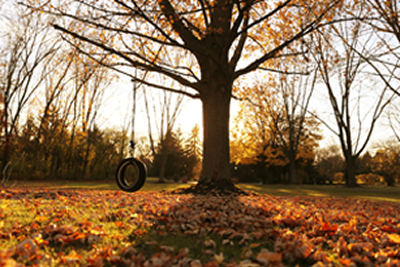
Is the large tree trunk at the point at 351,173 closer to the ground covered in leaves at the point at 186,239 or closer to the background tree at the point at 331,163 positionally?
the ground covered in leaves at the point at 186,239

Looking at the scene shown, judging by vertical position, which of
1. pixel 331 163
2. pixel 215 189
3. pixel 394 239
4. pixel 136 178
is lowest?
pixel 394 239

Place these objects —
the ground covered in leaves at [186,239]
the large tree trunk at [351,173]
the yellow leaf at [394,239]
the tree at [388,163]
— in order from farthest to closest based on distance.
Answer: the tree at [388,163] → the large tree trunk at [351,173] → the yellow leaf at [394,239] → the ground covered in leaves at [186,239]

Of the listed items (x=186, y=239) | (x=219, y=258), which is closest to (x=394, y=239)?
(x=219, y=258)

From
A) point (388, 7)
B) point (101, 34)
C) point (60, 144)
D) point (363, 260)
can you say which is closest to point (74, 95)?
point (60, 144)

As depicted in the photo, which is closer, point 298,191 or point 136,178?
point 136,178

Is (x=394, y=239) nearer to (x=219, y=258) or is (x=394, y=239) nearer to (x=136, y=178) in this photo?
(x=219, y=258)

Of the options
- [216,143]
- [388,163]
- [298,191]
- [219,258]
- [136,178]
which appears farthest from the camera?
[388,163]

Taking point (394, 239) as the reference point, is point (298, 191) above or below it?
below

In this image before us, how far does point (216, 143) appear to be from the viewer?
8531mm

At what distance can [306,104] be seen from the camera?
70.7 ft

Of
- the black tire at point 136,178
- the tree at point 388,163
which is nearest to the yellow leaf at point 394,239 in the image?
the black tire at point 136,178

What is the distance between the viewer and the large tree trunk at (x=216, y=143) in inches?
A: 332

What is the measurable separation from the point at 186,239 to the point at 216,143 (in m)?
5.50

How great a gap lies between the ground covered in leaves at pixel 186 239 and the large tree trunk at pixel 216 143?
13.5 ft
